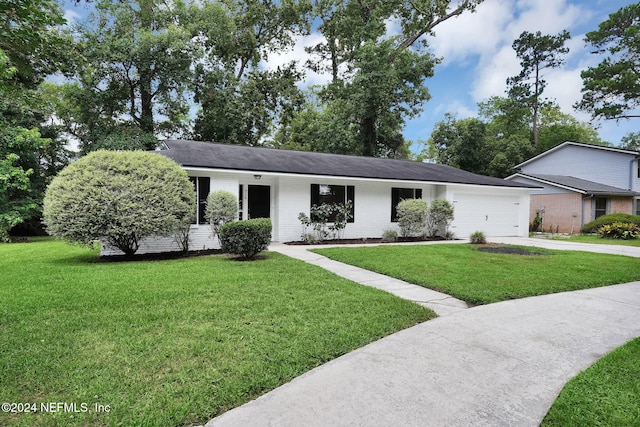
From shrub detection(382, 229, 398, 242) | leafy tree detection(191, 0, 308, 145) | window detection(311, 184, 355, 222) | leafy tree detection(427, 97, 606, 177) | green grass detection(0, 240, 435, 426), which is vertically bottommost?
green grass detection(0, 240, 435, 426)

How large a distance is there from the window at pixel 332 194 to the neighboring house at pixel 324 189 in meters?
0.04

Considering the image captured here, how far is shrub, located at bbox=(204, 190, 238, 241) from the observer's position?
9.75m

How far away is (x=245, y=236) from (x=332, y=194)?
5269 millimetres

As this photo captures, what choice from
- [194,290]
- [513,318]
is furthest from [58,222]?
[513,318]

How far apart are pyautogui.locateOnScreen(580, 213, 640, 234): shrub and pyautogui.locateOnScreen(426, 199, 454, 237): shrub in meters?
9.19

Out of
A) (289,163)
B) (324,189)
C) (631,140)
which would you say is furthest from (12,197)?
(631,140)

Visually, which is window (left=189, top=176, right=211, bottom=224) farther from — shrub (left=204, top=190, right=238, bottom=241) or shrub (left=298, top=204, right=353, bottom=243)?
shrub (left=298, top=204, right=353, bottom=243)

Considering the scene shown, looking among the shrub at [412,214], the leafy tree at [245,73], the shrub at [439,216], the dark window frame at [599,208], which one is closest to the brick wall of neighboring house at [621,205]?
the dark window frame at [599,208]

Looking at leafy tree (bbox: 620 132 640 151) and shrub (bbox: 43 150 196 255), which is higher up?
leafy tree (bbox: 620 132 640 151)

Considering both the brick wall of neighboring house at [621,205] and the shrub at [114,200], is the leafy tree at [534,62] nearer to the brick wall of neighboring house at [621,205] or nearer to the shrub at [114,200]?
the brick wall of neighboring house at [621,205]

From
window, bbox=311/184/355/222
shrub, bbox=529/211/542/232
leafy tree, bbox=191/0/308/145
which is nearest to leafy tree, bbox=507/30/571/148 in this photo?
shrub, bbox=529/211/542/232

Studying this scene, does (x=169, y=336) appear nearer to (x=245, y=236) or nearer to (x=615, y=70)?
(x=245, y=236)

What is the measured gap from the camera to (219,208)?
9766mm

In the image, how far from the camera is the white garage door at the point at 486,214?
14.4 m
